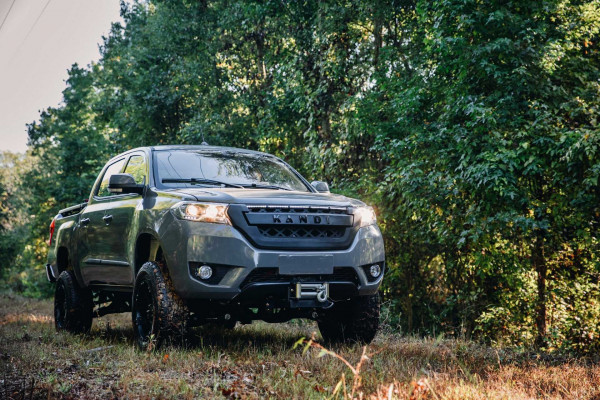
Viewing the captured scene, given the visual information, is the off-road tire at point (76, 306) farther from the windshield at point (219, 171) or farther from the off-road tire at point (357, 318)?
the off-road tire at point (357, 318)

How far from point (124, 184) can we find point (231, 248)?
148 centimetres

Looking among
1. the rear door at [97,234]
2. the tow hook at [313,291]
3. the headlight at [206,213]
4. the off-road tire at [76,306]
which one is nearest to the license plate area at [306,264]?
the tow hook at [313,291]

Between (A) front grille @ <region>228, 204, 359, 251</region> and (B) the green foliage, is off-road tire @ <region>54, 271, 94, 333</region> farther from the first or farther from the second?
(B) the green foliage

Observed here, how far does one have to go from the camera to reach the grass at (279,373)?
379 cm

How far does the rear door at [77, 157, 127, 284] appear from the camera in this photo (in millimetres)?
6680

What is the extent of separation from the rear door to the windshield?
1.01 metres

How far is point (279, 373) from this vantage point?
14.6ft

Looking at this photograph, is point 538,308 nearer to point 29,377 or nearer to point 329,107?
point 329,107

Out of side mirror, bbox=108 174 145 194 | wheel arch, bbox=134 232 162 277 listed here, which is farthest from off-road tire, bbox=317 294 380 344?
side mirror, bbox=108 174 145 194

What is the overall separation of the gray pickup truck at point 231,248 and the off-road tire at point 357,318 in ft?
0.04

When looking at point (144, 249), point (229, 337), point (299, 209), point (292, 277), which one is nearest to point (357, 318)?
point (292, 277)

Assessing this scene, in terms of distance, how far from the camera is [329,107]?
15328mm

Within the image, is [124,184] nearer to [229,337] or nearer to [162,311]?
[162,311]

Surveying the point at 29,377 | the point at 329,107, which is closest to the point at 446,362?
the point at 29,377
